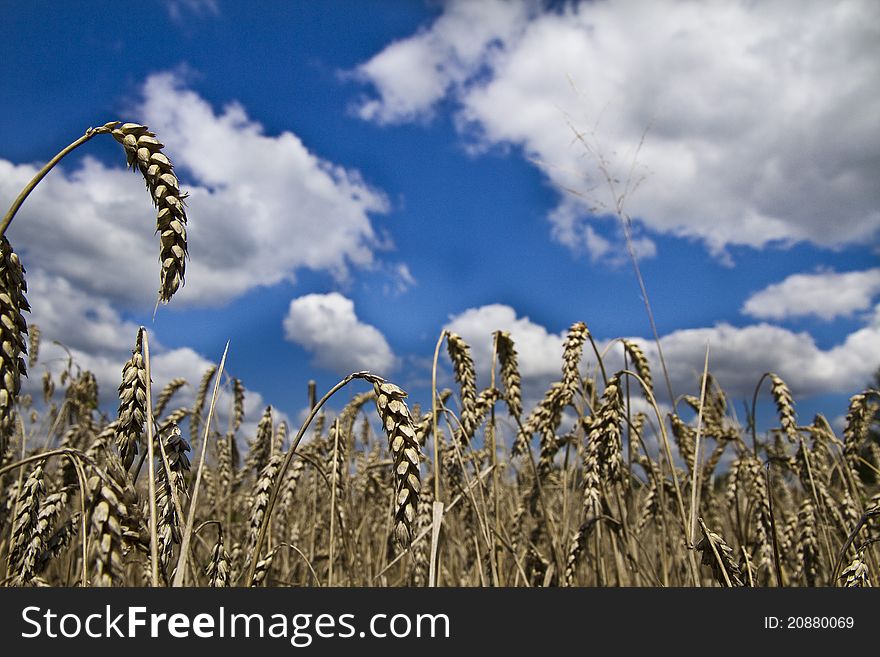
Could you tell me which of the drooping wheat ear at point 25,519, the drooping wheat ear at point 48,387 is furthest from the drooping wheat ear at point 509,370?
the drooping wheat ear at point 48,387

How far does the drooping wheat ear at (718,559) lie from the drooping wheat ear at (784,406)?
1434mm

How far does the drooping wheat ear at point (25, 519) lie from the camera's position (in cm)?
170

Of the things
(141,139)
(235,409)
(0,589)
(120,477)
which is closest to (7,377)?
(120,477)

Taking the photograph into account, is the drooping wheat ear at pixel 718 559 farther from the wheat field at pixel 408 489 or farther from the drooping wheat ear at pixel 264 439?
the drooping wheat ear at pixel 264 439

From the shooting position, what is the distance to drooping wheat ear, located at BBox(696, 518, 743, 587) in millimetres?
1873

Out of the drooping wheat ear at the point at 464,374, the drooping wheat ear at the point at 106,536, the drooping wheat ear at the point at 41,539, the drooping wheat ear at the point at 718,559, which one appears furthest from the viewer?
the drooping wheat ear at the point at 464,374

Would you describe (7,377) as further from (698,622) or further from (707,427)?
(707,427)

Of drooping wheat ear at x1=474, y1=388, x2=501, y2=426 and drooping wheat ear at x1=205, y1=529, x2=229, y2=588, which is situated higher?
drooping wheat ear at x1=474, y1=388, x2=501, y2=426

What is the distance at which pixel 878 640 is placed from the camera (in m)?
1.83

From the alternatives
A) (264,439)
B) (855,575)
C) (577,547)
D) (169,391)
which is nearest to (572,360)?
(577,547)

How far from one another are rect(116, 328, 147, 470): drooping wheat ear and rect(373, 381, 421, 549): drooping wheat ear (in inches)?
22.6

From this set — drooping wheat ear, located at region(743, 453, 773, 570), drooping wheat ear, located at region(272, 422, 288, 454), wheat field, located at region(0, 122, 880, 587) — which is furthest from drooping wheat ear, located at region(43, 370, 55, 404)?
drooping wheat ear, located at region(743, 453, 773, 570)

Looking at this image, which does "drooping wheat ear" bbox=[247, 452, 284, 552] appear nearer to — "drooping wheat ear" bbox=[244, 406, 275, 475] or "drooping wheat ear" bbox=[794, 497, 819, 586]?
"drooping wheat ear" bbox=[244, 406, 275, 475]

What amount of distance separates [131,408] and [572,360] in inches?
82.3
